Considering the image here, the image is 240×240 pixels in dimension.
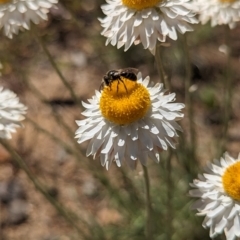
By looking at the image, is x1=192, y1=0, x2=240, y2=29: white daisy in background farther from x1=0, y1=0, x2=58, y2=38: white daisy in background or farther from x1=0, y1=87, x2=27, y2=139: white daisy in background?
x1=0, y1=87, x2=27, y2=139: white daisy in background

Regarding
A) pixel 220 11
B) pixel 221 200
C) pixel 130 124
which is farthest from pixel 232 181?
pixel 220 11

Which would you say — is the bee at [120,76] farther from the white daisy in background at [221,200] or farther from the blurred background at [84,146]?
the blurred background at [84,146]

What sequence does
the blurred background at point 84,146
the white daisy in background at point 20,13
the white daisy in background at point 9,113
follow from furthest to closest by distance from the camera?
the blurred background at point 84,146 → the white daisy in background at point 20,13 → the white daisy in background at point 9,113

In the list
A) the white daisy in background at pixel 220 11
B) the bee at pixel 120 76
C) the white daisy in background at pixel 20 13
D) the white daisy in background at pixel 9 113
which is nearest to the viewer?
the bee at pixel 120 76

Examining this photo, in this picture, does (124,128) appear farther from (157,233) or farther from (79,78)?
(79,78)

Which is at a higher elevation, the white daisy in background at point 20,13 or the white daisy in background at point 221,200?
the white daisy in background at point 20,13

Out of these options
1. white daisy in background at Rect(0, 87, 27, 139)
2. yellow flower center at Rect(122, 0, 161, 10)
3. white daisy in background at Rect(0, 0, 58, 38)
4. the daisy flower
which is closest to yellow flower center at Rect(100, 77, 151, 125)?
the daisy flower

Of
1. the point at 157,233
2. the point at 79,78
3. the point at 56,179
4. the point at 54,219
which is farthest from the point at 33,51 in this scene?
the point at 157,233

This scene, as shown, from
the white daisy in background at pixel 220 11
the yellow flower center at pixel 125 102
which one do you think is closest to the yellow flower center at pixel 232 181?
the yellow flower center at pixel 125 102
